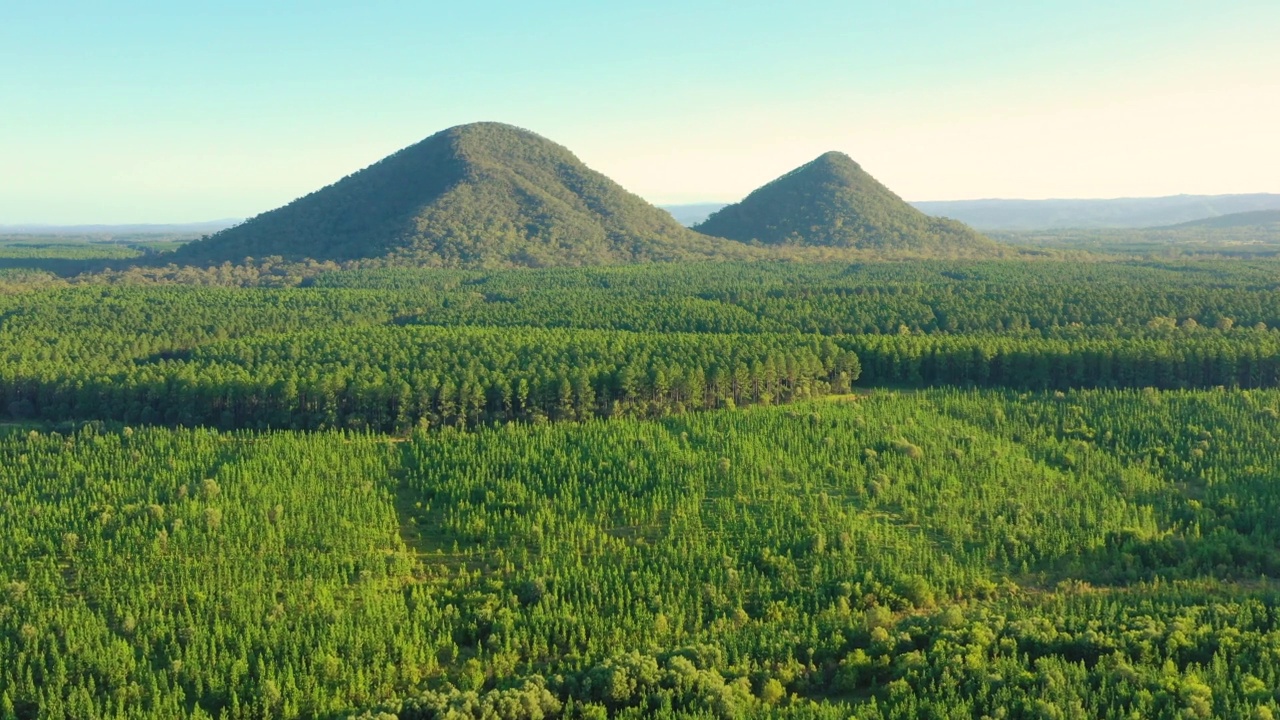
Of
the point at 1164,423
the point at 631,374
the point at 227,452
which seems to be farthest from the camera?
the point at 631,374

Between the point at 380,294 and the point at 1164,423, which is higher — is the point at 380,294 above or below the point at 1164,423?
above

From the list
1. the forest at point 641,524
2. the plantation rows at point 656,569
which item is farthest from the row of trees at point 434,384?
the plantation rows at point 656,569

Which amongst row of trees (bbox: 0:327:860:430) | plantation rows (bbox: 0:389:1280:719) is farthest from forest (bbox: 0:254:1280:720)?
row of trees (bbox: 0:327:860:430)

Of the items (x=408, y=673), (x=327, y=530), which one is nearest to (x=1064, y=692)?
(x=408, y=673)

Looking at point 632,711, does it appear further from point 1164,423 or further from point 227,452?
point 1164,423

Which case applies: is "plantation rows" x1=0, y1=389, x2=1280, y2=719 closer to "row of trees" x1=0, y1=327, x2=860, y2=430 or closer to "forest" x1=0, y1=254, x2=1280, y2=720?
"forest" x1=0, y1=254, x2=1280, y2=720

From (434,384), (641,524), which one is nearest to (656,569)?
(641,524)
